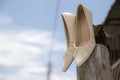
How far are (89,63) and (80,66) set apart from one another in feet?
0.20

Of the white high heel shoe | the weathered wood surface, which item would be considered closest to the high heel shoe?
the white high heel shoe

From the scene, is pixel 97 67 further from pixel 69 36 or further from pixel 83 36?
pixel 69 36

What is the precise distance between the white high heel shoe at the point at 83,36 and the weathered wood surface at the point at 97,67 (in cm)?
3

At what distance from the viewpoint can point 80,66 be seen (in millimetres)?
1547

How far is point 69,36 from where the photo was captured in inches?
70.4

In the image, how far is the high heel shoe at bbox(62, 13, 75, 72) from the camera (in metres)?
1.71

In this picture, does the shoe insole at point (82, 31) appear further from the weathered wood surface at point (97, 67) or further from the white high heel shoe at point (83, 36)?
the weathered wood surface at point (97, 67)

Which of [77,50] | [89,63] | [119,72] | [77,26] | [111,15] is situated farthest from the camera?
[111,15]

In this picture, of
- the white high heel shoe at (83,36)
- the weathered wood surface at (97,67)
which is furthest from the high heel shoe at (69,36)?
the weathered wood surface at (97,67)

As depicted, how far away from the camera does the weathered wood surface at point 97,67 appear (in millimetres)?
1472

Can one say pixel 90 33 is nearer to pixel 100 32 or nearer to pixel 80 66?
pixel 80 66

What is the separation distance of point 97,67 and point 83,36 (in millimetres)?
275

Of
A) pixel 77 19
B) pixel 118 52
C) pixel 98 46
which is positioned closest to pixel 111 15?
pixel 118 52

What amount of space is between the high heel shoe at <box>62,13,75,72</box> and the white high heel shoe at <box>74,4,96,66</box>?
45 millimetres
